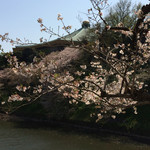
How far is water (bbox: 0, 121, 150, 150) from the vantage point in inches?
388

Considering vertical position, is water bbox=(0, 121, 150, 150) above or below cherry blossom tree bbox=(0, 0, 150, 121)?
below

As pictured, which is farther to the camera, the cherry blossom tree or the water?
the water

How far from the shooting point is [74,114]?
13938mm

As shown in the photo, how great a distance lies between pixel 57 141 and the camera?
10.9m

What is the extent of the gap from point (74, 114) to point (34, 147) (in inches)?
176

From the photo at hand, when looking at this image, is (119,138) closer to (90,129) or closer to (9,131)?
(90,129)

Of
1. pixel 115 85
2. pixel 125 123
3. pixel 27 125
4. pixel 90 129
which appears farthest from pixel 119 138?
pixel 27 125

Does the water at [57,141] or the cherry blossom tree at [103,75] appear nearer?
the cherry blossom tree at [103,75]

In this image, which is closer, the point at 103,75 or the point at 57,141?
the point at 103,75

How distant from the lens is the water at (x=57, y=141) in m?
9.87

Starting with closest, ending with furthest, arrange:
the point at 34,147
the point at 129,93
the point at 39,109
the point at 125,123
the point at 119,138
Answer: the point at 129,93, the point at 34,147, the point at 119,138, the point at 125,123, the point at 39,109

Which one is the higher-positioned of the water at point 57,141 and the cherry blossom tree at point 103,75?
the cherry blossom tree at point 103,75

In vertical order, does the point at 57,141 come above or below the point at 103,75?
below

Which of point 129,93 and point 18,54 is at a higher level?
point 18,54
